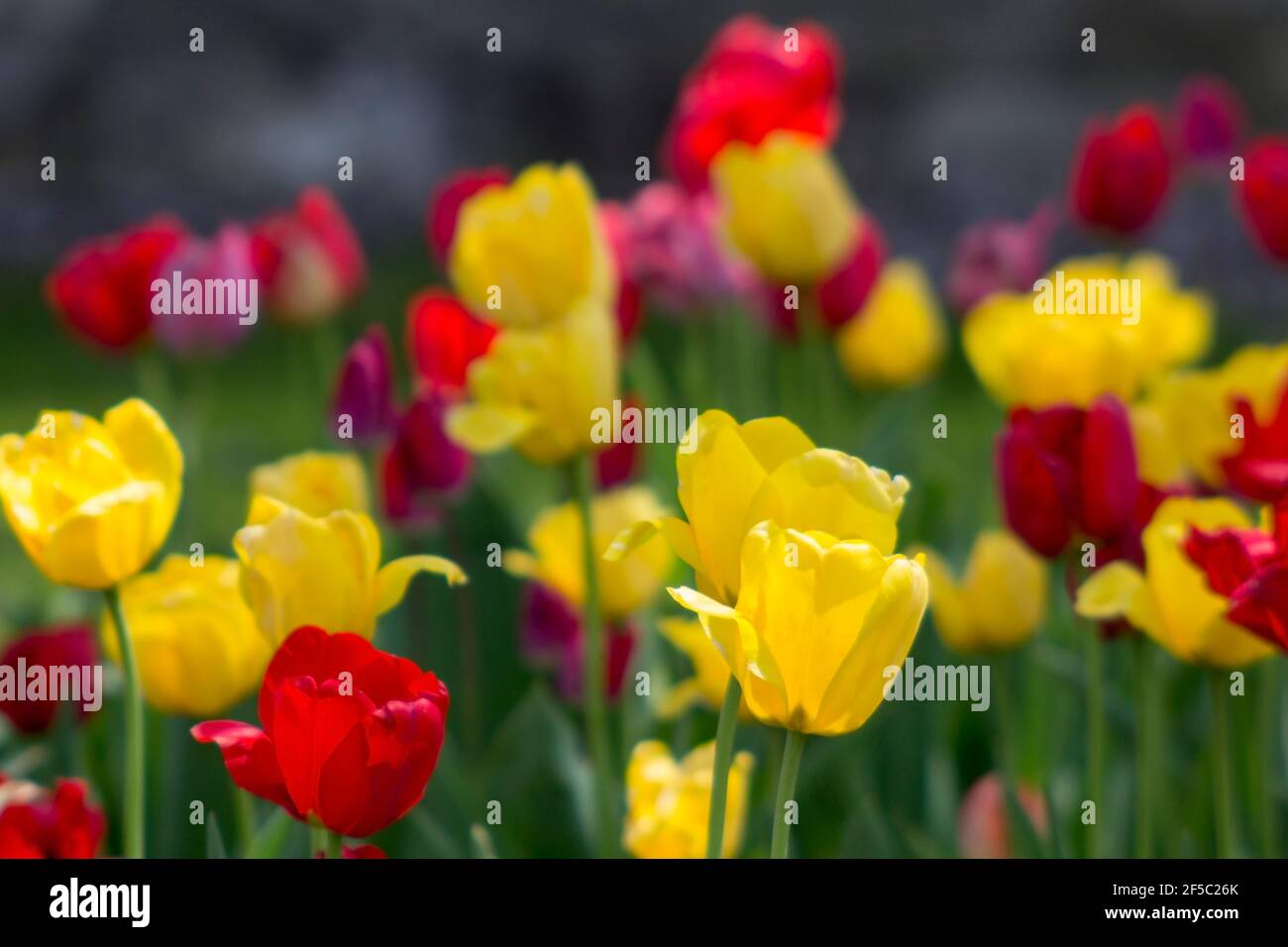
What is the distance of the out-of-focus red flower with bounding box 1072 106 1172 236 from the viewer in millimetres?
1437

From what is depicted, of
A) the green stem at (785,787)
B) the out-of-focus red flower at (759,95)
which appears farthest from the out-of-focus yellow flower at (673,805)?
the out-of-focus red flower at (759,95)

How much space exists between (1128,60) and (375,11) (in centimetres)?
215

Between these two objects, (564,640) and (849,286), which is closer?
(564,640)

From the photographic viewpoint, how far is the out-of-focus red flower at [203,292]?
4.57 feet

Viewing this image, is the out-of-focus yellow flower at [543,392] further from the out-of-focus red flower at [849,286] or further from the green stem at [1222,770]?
the out-of-focus red flower at [849,286]

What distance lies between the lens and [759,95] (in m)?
1.36

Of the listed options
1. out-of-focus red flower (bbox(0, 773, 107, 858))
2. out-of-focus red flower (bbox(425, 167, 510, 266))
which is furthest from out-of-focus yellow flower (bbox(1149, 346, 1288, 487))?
out-of-focus red flower (bbox(0, 773, 107, 858))

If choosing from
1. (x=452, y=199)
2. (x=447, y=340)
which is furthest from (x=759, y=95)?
(x=447, y=340)

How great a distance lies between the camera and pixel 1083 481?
30.8 inches

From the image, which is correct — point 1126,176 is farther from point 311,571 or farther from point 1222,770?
point 311,571

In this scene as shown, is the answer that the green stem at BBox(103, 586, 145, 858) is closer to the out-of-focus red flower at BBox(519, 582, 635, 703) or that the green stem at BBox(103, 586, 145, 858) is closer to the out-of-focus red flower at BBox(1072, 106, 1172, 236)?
the out-of-focus red flower at BBox(519, 582, 635, 703)

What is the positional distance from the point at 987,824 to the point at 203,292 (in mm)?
850
